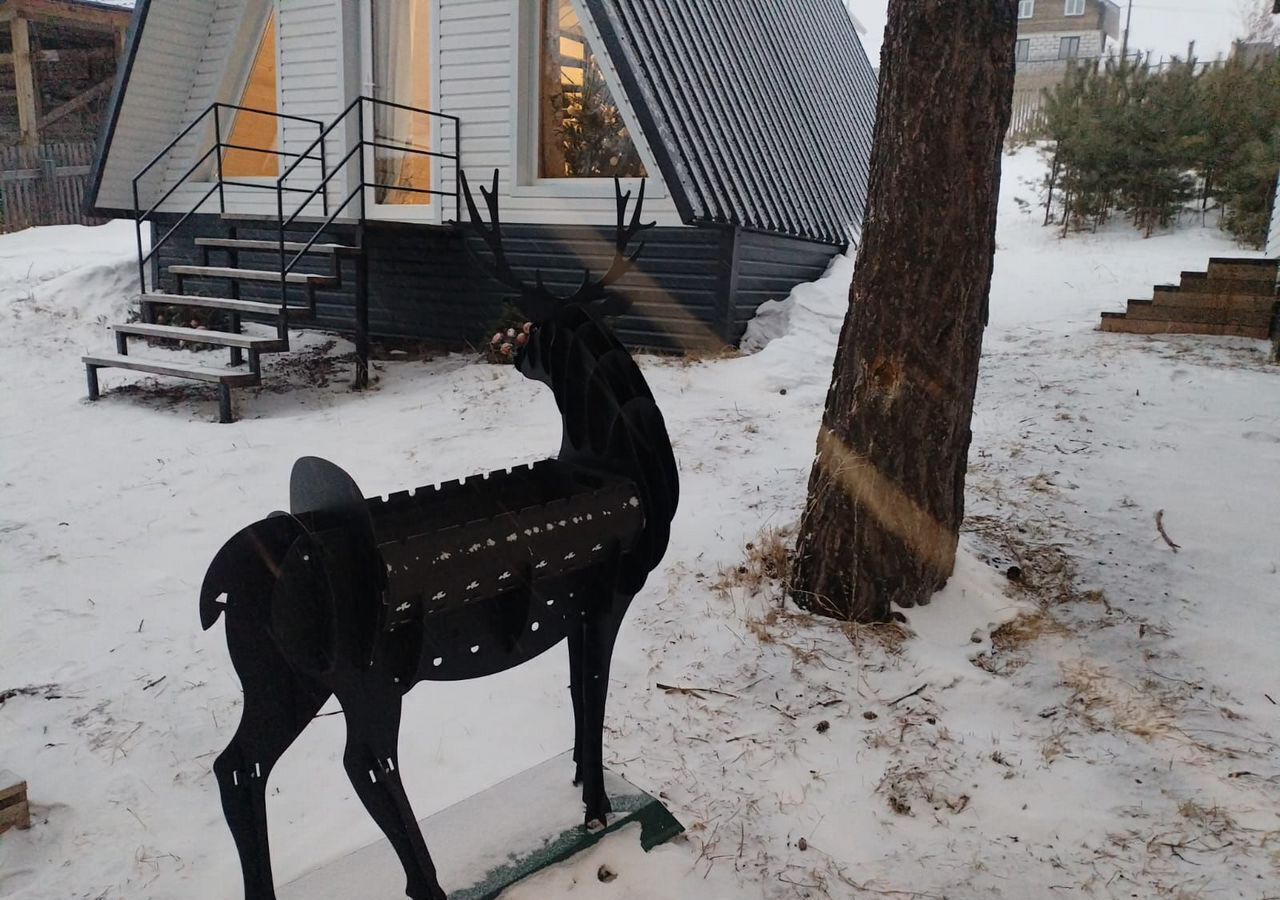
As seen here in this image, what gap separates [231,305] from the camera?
26.2 ft

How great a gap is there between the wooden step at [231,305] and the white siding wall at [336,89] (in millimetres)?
2098

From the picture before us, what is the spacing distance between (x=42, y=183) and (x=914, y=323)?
57.0 ft

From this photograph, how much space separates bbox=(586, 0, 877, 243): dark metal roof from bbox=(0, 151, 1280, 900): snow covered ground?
266 cm

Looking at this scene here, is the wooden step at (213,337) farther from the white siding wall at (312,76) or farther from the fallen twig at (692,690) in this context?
the fallen twig at (692,690)

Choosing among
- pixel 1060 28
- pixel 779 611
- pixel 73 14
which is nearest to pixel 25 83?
pixel 73 14

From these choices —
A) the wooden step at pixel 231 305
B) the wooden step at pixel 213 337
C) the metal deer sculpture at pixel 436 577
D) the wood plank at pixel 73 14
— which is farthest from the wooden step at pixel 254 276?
the wood plank at pixel 73 14

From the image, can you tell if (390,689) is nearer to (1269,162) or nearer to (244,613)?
(244,613)

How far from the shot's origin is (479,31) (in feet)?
28.9

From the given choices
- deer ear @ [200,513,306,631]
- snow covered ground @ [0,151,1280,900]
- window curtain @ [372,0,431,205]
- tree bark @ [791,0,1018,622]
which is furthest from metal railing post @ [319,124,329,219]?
deer ear @ [200,513,306,631]

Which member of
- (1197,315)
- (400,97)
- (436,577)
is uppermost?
(400,97)

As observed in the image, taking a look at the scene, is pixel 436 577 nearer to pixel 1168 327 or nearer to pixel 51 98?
pixel 1168 327

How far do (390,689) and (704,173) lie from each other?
6845 mm

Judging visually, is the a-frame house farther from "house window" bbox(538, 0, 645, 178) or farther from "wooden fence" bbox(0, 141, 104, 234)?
"wooden fence" bbox(0, 141, 104, 234)

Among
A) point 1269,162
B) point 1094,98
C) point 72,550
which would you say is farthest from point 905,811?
point 1094,98
